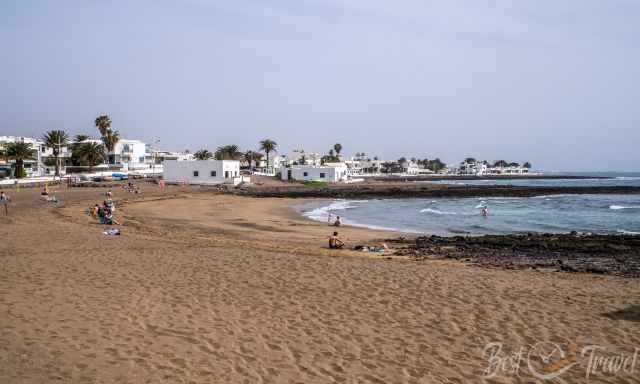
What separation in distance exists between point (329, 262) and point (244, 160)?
11344 centimetres

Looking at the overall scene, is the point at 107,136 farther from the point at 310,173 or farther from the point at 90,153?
the point at 310,173

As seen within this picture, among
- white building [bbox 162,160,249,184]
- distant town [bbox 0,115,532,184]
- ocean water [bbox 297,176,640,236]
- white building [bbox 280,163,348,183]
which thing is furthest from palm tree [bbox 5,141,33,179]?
ocean water [bbox 297,176,640,236]

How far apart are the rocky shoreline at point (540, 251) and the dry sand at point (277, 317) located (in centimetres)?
208

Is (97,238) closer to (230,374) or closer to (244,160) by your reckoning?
(230,374)

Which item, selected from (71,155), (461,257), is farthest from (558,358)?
(71,155)

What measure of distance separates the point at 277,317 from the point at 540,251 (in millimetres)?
14530

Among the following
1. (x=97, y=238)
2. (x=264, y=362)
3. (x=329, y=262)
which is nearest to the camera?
(x=264, y=362)

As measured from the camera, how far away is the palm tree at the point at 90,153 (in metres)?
78.2

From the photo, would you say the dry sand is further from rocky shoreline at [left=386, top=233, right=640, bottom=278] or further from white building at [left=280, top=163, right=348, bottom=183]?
white building at [left=280, top=163, right=348, bottom=183]

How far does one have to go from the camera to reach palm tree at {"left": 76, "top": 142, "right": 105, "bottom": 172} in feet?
257

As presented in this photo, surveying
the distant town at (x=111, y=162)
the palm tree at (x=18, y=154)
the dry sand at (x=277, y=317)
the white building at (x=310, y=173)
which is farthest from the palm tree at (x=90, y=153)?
the dry sand at (x=277, y=317)

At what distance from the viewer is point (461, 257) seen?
16.9 meters

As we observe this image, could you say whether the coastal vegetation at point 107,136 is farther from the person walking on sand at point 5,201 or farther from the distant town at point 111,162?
the person walking on sand at point 5,201

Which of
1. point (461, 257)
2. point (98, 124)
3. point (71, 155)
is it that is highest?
point (98, 124)
